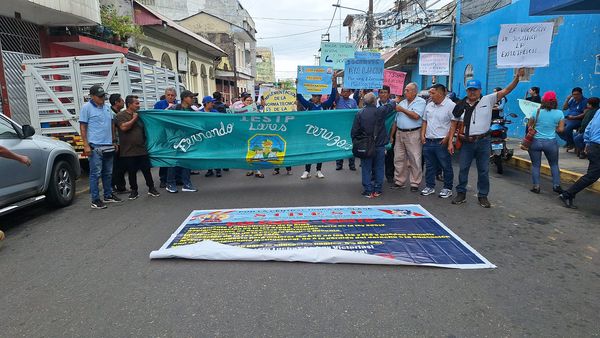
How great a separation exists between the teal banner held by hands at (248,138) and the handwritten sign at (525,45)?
80.4 inches

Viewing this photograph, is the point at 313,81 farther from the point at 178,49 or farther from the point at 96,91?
the point at 178,49

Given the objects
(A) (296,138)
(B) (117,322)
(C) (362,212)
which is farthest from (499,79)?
(B) (117,322)

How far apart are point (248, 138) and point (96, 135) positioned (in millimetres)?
2440

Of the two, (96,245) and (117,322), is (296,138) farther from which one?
(117,322)

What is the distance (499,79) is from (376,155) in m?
9.60

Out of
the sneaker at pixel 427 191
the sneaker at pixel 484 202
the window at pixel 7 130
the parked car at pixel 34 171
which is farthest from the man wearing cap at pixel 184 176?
the sneaker at pixel 484 202

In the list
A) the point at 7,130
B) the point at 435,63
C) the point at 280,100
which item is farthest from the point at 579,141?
the point at 7,130

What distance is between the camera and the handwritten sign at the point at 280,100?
9742 mm

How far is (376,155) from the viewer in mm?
6469

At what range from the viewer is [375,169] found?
6.54 meters

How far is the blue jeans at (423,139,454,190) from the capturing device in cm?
620

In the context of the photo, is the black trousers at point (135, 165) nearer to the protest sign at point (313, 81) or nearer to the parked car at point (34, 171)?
the parked car at point (34, 171)

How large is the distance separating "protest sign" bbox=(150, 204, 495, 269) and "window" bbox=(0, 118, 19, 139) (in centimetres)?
272

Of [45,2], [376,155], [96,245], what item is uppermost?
[45,2]
